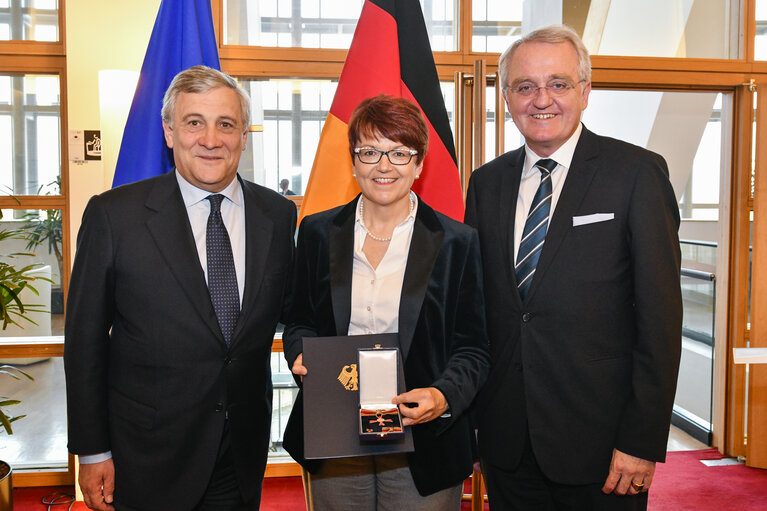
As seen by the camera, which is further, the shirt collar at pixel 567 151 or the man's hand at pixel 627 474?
the shirt collar at pixel 567 151

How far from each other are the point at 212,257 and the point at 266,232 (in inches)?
7.9

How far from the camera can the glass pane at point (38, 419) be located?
392 cm

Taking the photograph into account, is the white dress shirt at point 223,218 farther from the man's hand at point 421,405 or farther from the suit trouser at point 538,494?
the suit trouser at point 538,494

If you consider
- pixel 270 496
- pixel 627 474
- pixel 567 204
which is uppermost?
pixel 567 204

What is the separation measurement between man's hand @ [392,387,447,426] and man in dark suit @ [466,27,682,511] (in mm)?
330

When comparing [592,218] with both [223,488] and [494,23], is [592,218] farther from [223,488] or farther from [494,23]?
[494,23]

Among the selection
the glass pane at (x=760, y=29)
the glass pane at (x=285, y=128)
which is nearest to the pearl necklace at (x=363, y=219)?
the glass pane at (x=285, y=128)

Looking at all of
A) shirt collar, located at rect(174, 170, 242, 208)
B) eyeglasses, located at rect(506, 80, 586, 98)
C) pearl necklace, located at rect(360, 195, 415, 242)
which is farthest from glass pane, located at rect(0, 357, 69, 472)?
eyeglasses, located at rect(506, 80, 586, 98)

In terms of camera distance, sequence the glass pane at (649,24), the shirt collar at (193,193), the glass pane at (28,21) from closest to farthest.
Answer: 1. the shirt collar at (193,193)
2. the glass pane at (28,21)
3. the glass pane at (649,24)

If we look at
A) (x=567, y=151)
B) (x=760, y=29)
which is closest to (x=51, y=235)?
(x=567, y=151)

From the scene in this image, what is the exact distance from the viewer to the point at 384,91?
2.85 metres

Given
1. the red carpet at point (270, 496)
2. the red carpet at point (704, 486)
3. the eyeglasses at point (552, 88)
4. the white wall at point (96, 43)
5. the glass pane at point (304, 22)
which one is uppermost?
the glass pane at point (304, 22)

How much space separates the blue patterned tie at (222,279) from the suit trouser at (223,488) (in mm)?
323

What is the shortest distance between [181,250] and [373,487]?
36.2 inches
